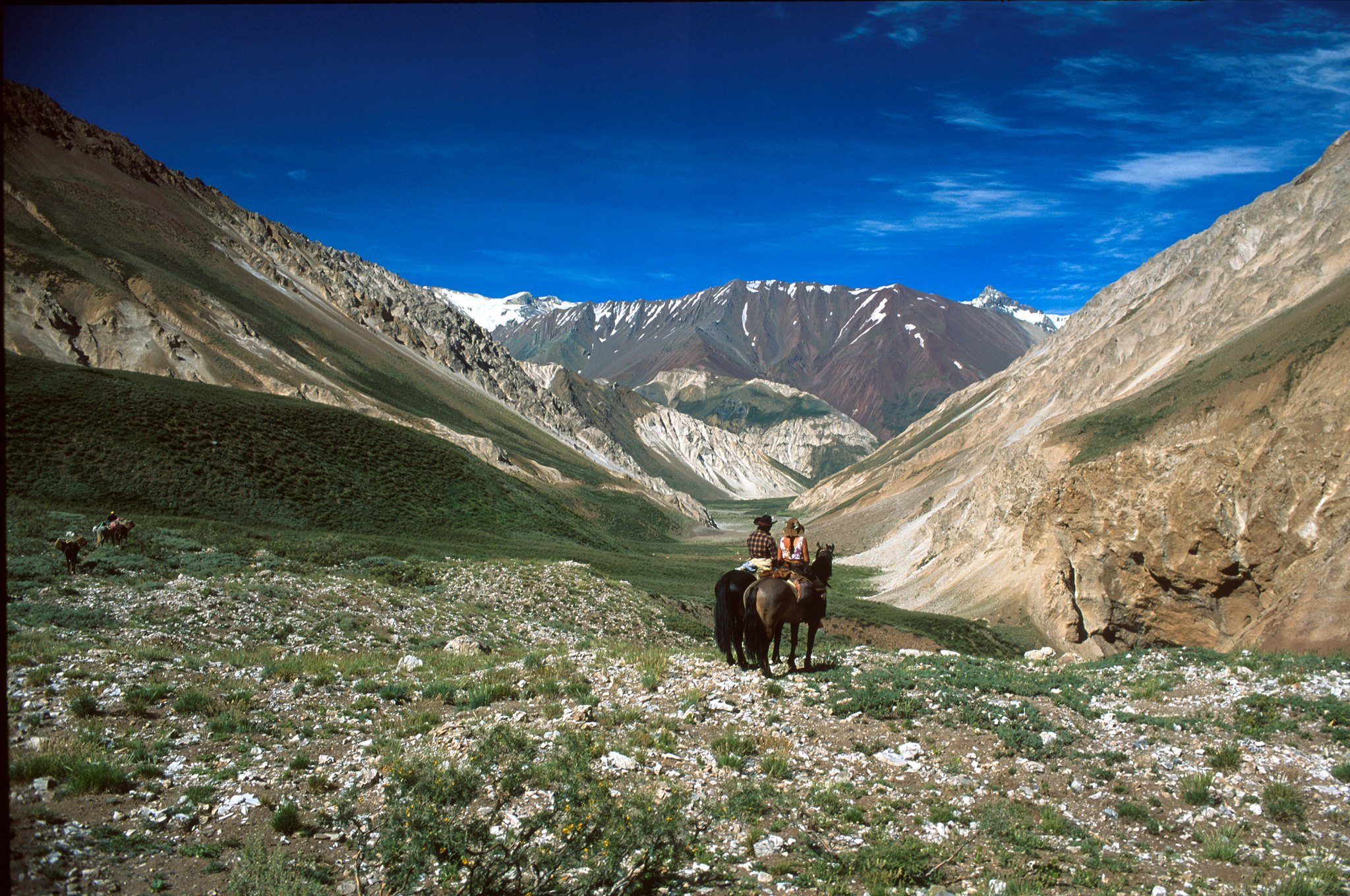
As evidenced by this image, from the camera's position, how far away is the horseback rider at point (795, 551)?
15.2m

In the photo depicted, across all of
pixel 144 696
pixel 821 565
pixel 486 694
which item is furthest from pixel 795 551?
pixel 144 696

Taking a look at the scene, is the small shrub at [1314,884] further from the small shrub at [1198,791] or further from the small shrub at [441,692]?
the small shrub at [441,692]

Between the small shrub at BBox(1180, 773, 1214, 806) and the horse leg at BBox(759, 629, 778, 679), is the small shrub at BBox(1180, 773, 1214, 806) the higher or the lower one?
the lower one

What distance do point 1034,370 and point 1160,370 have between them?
170 feet

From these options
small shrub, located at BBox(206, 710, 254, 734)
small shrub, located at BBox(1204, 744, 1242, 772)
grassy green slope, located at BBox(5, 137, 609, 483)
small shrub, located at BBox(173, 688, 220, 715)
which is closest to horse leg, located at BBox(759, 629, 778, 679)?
small shrub, located at BBox(1204, 744, 1242, 772)

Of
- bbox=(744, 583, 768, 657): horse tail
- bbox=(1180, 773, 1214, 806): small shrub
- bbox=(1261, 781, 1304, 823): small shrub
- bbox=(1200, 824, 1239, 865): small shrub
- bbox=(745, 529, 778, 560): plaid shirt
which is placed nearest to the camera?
bbox=(1200, 824, 1239, 865): small shrub

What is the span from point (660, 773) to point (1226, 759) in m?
8.21

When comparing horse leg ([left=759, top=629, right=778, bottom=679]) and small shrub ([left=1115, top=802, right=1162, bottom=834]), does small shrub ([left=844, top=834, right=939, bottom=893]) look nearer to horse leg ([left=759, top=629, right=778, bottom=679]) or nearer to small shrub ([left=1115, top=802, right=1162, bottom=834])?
small shrub ([left=1115, top=802, right=1162, bottom=834])

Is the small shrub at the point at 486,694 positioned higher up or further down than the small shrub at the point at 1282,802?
higher up

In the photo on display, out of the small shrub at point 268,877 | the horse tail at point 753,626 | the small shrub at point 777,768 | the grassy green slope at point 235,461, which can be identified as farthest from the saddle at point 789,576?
the grassy green slope at point 235,461

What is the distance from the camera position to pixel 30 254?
73375 mm

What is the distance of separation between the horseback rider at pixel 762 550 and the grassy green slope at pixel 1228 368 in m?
31.2

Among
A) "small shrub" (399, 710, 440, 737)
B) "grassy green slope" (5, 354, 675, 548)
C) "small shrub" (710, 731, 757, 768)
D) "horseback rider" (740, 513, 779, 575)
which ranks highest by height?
"grassy green slope" (5, 354, 675, 548)

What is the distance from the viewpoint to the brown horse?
14.6 metres
